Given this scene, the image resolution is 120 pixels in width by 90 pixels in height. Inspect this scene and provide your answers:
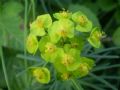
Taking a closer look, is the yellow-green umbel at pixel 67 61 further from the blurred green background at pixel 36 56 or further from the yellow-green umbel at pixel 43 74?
the blurred green background at pixel 36 56

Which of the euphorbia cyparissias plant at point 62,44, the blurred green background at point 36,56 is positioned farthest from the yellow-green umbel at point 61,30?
the blurred green background at point 36,56

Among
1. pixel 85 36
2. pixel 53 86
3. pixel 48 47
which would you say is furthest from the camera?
pixel 53 86

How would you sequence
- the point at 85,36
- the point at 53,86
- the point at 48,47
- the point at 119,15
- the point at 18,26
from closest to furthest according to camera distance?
the point at 48,47, the point at 85,36, the point at 53,86, the point at 18,26, the point at 119,15

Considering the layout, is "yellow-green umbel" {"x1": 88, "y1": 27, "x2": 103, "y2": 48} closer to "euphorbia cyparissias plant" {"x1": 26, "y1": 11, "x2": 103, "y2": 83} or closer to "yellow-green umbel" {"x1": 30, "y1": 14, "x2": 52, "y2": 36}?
"euphorbia cyparissias plant" {"x1": 26, "y1": 11, "x2": 103, "y2": 83}

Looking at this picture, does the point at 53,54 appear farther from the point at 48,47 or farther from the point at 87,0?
the point at 87,0

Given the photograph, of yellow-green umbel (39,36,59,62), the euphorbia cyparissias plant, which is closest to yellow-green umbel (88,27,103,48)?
the euphorbia cyparissias plant

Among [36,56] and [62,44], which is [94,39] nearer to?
[62,44]

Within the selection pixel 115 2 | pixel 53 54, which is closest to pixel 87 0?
pixel 115 2
